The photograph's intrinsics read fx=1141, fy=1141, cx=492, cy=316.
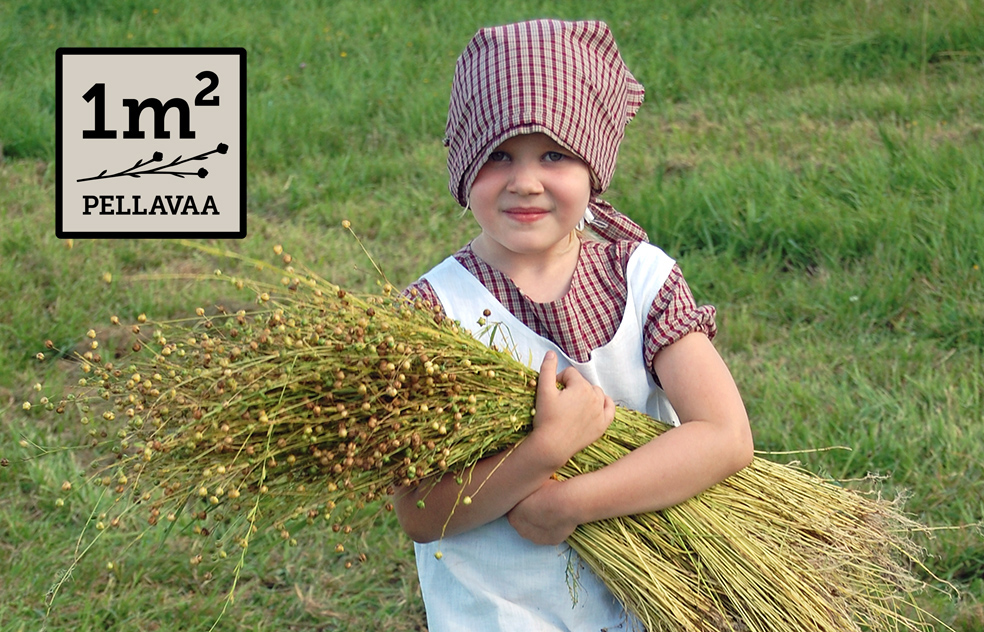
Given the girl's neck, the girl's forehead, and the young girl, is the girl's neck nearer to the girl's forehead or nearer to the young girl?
the young girl

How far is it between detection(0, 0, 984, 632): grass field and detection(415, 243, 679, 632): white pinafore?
2.29 feet

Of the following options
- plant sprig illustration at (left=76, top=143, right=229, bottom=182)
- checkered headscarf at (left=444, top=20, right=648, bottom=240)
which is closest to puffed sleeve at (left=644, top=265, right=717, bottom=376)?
checkered headscarf at (left=444, top=20, right=648, bottom=240)

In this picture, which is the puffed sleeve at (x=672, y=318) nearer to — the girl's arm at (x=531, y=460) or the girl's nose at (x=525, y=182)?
the girl's arm at (x=531, y=460)

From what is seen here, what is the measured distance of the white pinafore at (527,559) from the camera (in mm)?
2025

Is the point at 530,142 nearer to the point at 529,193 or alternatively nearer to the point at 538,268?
the point at 529,193

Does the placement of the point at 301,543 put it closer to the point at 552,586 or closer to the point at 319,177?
the point at 552,586

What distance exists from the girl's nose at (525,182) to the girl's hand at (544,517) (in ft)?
1.64

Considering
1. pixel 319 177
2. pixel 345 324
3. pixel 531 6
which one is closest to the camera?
pixel 345 324

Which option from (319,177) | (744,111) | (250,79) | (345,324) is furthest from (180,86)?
(345,324)

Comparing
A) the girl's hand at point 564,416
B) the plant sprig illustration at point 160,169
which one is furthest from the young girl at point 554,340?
the plant sprig illustration at point 160,169

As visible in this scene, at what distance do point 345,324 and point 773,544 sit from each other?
2.83 feet

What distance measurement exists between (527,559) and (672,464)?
317 millimetres

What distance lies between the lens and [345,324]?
1828mm

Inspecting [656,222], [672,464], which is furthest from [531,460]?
[656,222]
